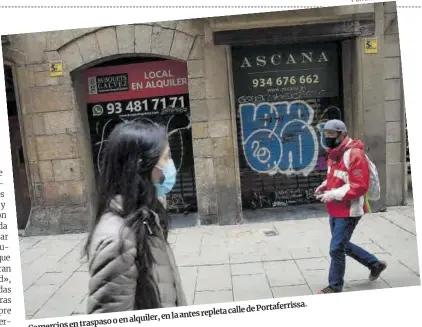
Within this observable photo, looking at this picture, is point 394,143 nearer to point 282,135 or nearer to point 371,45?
point 371,45

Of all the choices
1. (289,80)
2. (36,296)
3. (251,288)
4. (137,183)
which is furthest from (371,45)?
(36,296)

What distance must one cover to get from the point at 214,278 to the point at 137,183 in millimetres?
1750

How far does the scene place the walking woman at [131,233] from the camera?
4.68 ft

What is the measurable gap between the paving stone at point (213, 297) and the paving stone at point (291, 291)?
1.13 feet

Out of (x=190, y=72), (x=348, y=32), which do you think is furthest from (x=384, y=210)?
(x=190, y=72)

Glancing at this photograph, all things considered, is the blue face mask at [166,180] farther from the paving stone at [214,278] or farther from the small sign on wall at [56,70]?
the small sign on wall at [56,70]

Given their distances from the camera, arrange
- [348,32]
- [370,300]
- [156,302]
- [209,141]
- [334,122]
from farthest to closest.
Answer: [209,141] < [348,32] < [334,122] < [370,300] < [156,302]

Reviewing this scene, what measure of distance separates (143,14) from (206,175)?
2384 millimetres

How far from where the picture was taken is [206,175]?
4.40 m

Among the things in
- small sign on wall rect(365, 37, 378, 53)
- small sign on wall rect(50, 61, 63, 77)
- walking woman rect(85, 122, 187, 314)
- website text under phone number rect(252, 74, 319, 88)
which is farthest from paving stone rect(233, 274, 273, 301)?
small sign on wall rect(50, 61, 63, 77)

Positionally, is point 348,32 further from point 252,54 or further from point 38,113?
point 38,113

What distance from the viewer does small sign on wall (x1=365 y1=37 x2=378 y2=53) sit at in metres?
4.03

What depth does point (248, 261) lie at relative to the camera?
329 centimetres

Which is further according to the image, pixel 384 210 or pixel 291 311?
pixel 384 210
